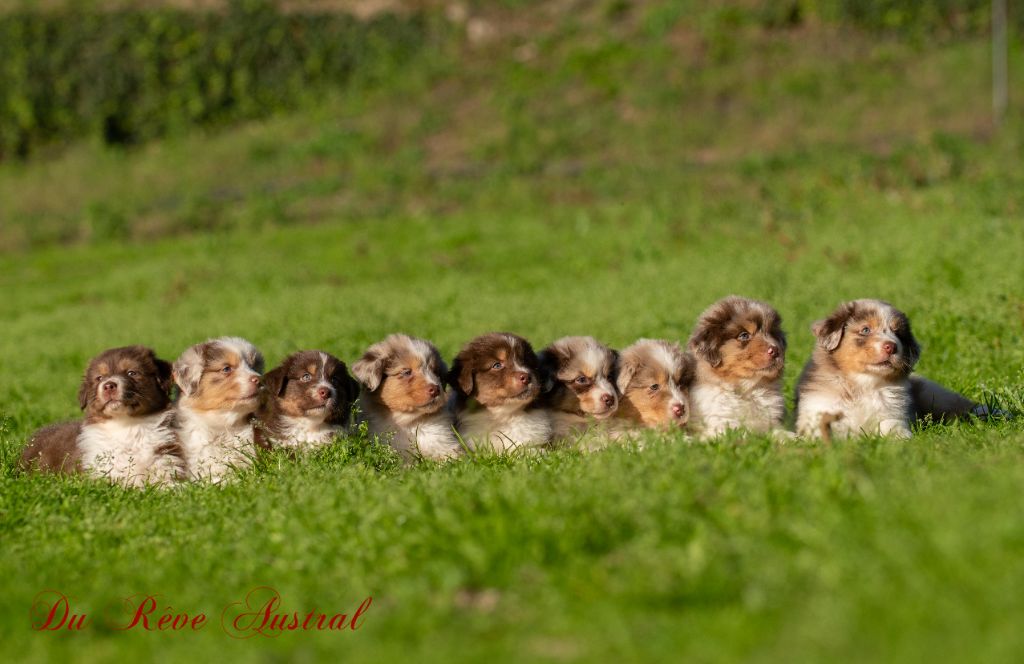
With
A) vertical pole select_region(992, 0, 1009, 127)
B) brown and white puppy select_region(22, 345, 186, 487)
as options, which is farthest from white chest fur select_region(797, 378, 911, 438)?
vertical pole select_region(992, 0, 1009, 127)

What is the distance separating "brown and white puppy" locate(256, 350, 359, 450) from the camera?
8.72 metres

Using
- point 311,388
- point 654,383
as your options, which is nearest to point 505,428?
point 654,383

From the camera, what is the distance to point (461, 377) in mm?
9148

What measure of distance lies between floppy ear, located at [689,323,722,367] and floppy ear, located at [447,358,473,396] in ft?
5.57

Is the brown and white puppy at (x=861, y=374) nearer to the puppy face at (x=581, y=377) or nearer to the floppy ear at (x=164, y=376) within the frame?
the puppy face at (x=581, y=377)

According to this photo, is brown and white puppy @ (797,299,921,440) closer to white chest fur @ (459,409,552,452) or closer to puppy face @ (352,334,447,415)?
white chest fur @ (459,409,552,452)

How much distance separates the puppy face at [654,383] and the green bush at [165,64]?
74.2 ft

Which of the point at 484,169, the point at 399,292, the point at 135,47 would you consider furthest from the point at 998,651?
the point at 135,47

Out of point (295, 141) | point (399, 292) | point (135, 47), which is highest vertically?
point (135, 47)

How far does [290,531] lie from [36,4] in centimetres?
2954

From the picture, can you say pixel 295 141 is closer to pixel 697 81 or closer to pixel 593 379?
pixel 697 81

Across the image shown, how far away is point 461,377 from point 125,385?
2457 millimetres

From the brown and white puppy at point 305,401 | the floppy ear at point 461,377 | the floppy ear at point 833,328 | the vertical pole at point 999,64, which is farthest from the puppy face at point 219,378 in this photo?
the vertical pole at point 999,64

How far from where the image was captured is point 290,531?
20.1 feet
